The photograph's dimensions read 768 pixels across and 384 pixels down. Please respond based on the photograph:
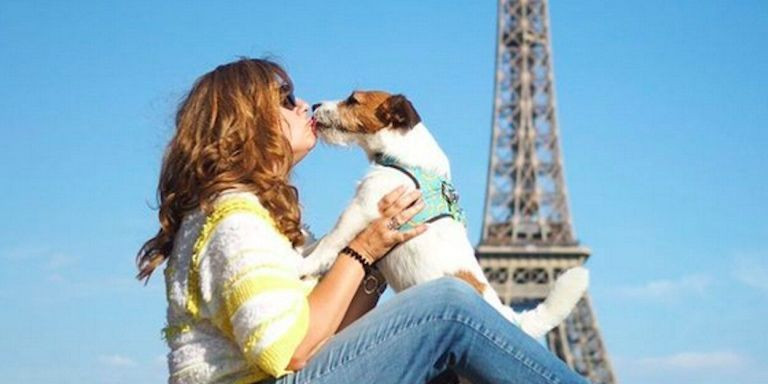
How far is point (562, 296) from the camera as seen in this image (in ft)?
15.1

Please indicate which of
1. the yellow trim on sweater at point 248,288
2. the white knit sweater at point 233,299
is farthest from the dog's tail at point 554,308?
the yellow trim on sweater at point 248,288

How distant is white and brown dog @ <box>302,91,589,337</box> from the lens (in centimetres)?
450

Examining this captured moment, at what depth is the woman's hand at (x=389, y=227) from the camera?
4027 mm

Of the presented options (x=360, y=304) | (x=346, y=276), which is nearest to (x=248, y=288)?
(x=346, y=276)

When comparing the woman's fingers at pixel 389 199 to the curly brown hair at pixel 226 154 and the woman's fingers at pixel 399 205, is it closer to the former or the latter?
the woman's fingers at pixel 399 205

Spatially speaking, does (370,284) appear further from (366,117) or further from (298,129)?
(366,117)

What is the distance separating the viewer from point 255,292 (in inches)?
144

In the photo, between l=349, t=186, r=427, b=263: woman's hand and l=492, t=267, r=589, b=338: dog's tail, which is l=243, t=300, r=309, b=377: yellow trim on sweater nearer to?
l=349, t=186, r=427, b=263: woman's hand

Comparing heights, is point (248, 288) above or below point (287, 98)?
below

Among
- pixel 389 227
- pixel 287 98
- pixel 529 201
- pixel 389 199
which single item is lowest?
pixel 389 227

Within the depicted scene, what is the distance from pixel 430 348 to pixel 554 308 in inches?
35.8

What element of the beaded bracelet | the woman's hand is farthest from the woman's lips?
the beaded bracelet

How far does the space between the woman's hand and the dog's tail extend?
49cm

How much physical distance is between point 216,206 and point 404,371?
27.1 inches
